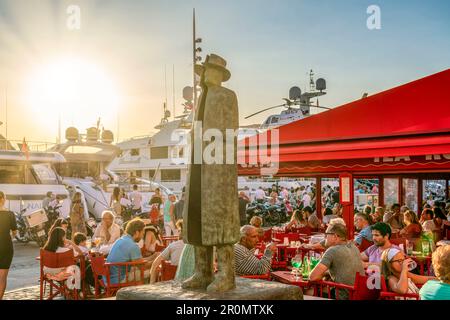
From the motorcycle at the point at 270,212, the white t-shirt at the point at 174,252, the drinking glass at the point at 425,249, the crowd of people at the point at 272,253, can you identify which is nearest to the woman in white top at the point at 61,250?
the crowd of people at the point at 272,253

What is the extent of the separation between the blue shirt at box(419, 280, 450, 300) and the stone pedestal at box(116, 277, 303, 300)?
98 cm

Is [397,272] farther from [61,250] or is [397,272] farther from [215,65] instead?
[61,250]

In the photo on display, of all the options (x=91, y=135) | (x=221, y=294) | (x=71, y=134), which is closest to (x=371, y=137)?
(x=221, y=294)

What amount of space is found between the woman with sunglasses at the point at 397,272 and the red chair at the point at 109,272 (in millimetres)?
3162

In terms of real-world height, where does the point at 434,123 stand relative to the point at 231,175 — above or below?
above

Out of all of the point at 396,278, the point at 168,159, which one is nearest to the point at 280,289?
the point at 396,278

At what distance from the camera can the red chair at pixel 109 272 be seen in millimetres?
6039

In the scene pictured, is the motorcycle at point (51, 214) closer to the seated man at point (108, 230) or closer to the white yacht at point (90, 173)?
the white yacht at point (90, 173)

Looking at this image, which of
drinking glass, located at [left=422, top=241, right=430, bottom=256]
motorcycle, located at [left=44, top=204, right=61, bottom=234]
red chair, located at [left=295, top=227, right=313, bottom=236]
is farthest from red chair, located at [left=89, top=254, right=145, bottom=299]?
motorcycle, located at [left=44, top=204, right=61, bottom=234]

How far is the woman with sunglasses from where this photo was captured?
4.31 metres

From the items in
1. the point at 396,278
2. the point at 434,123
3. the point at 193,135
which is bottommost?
the point at 396,278

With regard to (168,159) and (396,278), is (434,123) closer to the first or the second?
(396,278)
